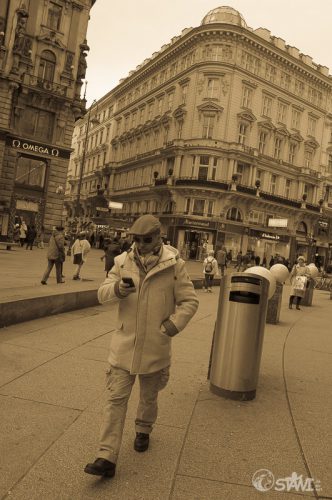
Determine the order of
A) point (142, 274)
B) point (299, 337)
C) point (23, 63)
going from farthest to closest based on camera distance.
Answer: point (23, 63)
point (299, 337)
point (142, 274)

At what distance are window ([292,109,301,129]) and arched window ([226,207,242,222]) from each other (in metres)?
12.8

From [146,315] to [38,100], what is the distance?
3432cm

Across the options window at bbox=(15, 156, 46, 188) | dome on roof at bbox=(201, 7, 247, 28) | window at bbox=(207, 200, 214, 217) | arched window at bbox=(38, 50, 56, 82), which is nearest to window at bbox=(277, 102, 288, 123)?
dome on roof at bbox=(201, 7, 247, 28)

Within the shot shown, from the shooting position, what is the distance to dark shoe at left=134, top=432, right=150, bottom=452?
A: 11.3ft

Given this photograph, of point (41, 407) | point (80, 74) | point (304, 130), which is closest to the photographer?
point (41, 407)

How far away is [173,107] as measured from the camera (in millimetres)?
49250

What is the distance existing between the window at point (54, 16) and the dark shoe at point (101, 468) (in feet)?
122

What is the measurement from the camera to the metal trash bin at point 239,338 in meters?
4.80

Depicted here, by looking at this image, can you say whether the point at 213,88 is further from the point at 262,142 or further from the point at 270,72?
the point at 262,142

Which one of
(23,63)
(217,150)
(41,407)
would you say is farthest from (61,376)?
(217,150)

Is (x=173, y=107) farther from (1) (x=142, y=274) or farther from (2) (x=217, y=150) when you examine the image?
(1) (x=142, y=274)

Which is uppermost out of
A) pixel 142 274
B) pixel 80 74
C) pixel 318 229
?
pixel 80 74

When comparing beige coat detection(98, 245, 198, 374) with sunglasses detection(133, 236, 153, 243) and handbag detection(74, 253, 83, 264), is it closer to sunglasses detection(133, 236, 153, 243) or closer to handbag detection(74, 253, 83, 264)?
sunglasses detection(133, 236, 153, 243)

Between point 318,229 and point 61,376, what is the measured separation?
Result: 173ft
